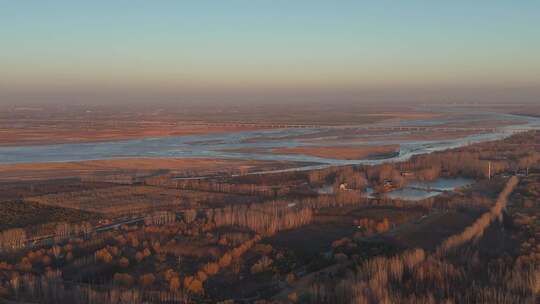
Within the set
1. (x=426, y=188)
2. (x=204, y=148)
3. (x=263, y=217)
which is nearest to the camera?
(x=263, y=217)

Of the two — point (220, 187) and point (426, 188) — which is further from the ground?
point (220, 187)

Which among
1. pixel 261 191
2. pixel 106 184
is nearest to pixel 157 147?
pixel 106 184

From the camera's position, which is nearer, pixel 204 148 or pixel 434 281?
pixel 434 281

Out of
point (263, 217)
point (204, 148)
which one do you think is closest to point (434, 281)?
point (263, 217)

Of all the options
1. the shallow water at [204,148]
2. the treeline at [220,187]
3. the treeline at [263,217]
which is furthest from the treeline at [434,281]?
the shallow water at [204,148]

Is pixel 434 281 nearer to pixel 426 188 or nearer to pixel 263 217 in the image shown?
pixel 263 217

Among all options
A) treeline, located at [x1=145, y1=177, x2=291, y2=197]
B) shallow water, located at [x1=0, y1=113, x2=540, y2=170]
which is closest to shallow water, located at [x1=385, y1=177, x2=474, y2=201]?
treeline, located at [x1=145, y1=177, x2=291, y2=197]

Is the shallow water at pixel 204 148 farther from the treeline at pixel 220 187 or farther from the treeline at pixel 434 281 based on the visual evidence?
the treeline at pixel 434 281

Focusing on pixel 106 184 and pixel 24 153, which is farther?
pixel 24 153

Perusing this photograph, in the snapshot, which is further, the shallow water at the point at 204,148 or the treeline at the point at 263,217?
the shallow water at the point at 204,148

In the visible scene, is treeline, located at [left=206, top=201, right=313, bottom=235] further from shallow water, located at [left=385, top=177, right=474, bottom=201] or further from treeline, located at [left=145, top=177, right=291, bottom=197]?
shallow water, located at [left=385, top=177, right=474, bottom=201]

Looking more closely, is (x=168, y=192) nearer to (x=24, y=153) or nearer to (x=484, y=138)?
(x=24, y=153)
